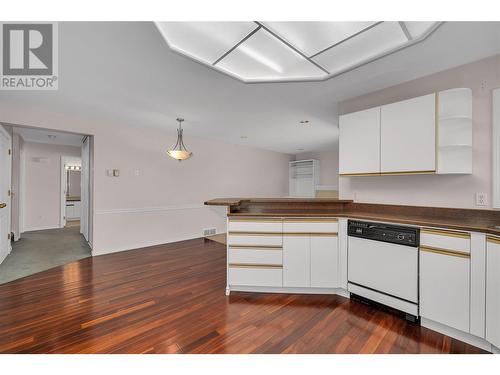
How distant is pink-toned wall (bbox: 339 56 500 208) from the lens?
6.92 feet

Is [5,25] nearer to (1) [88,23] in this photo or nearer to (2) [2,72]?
(1) [88,23]

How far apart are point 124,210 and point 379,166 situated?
443cm

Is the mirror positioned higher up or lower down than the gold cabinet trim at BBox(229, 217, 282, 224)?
higher up

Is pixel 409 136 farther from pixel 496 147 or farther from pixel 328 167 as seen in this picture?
pixel 328 167

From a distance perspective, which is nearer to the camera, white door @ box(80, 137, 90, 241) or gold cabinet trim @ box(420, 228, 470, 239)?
gold cabinet trim @ box(420, 228, 470, 239)

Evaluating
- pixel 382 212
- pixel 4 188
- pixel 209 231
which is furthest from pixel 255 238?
pixel 4 188

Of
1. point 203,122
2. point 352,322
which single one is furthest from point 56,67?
point 352,322

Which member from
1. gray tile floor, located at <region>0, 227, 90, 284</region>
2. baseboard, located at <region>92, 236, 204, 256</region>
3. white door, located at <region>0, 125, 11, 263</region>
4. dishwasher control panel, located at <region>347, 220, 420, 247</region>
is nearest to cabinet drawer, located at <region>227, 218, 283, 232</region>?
dishwasher control panel, located at <region>347, 220, 420, 247</region>

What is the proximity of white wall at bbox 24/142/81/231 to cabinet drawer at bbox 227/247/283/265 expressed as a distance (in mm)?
6677

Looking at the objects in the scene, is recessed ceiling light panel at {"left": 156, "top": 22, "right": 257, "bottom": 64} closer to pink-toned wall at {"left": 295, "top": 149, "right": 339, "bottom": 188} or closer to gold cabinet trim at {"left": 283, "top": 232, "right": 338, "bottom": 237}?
gold cabinet trim at {"left": 283, "top": 232, "right": 338, "bottom": 237}

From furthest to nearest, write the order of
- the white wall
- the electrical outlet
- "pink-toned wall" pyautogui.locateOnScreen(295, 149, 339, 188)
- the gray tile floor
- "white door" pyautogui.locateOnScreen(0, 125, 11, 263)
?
"pink-toned wall" pyautogui.locateOnScreen(295, 149, 339, 188) < the white wall < "white door" pyautogui.locateOnScreen(0, 125, 11, 263) < the gray tile floor < the electrical outlet

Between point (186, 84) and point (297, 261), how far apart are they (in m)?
2.45

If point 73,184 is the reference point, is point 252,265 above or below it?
below

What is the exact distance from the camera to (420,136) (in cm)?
224
